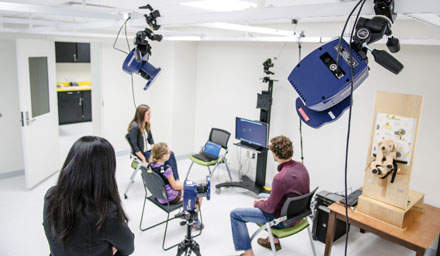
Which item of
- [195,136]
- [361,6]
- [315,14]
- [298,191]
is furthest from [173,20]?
[195,136]

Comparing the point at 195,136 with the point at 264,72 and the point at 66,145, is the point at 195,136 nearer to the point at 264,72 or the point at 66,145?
the point at 264,72

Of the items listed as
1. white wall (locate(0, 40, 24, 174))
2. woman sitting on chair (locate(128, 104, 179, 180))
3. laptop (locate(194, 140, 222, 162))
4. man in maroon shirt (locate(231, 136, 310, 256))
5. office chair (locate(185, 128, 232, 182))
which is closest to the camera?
man in maroon shirt (locate(231, 136, 310, 256))

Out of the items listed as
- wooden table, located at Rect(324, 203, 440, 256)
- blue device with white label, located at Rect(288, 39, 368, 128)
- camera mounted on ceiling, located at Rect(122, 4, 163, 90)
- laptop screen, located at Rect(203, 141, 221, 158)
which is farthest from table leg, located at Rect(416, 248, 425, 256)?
laptop screen, located at Rect(203, 141, 221, 158)

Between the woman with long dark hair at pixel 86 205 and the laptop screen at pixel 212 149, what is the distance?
3.41 metres

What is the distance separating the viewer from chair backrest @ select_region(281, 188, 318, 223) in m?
2.84

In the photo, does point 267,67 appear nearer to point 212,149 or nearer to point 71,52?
point 212,149

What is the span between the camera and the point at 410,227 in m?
2.92

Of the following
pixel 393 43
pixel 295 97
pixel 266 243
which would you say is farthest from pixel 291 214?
pixel 295 97

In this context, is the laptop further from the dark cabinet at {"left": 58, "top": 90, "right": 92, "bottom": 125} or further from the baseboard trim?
the dark cabinet at {"left": 58, "top": 90, "right": 92, "bottom": 125}

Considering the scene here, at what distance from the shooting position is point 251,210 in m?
3.16

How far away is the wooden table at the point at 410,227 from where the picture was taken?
107 inches

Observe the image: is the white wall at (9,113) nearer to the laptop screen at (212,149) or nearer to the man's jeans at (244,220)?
the laptop screen at (212,149)

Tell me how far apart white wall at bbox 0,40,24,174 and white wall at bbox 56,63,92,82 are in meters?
3.48

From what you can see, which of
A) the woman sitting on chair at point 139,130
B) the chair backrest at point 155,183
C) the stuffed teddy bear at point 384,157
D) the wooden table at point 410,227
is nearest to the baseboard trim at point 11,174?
the woman sitting on chair at point 139,130
